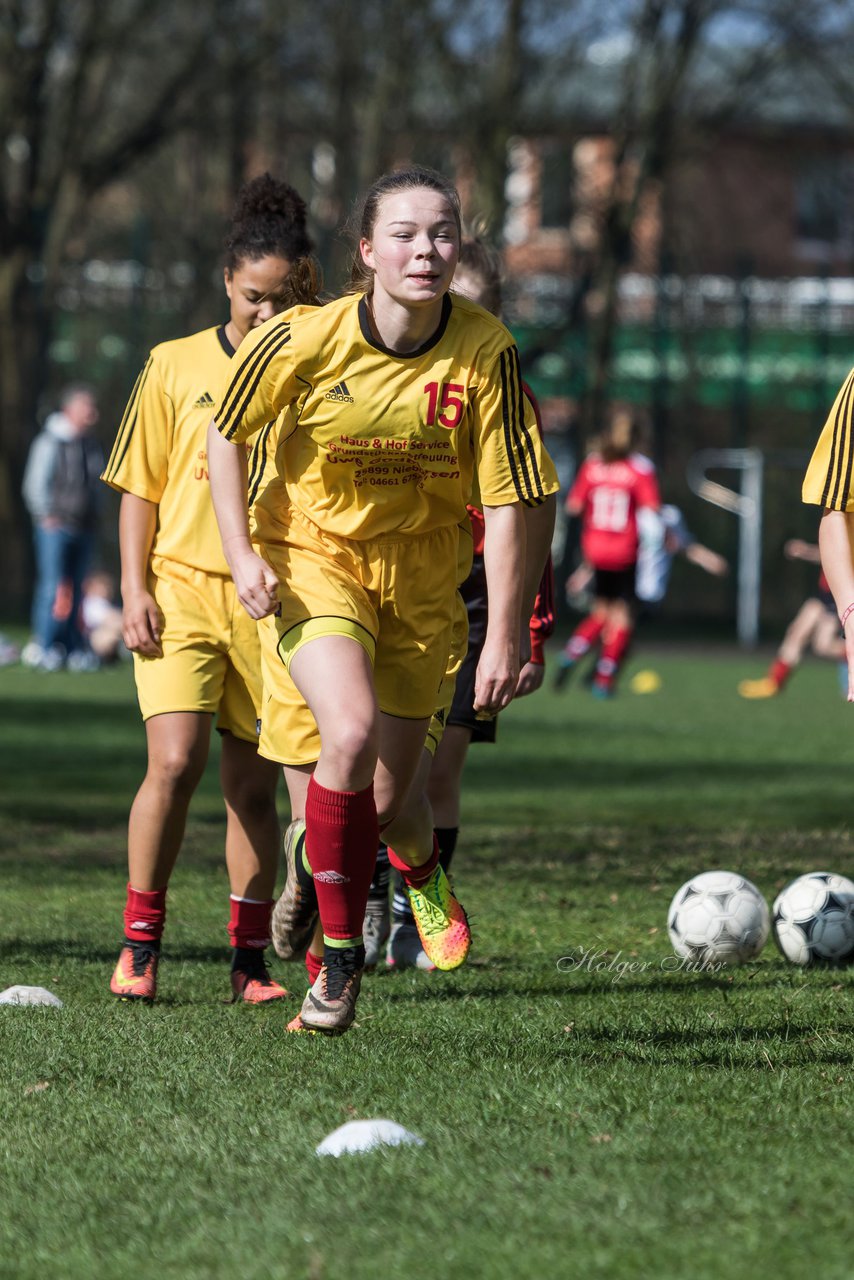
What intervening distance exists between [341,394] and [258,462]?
1.26 feet

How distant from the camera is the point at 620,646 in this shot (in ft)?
53.0

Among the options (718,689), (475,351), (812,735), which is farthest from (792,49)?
(475,351)

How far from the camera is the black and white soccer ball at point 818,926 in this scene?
5.55 meters

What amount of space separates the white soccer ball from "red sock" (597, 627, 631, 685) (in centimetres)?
1047

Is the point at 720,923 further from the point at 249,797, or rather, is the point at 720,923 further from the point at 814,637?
the point at 814,637

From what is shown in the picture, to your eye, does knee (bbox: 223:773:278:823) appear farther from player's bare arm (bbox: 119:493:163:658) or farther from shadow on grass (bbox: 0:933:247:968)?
shadow on grass (bbox: 0:933:247:968)

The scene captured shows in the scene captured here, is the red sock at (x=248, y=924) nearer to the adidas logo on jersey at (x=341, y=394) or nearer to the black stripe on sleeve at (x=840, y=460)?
the adidas logo on jersey at (x=341, y=394)

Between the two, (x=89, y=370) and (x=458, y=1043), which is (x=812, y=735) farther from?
(x=89, y=370)

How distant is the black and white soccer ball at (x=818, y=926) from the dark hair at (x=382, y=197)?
229cm

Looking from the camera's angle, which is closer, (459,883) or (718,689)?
(459,883)

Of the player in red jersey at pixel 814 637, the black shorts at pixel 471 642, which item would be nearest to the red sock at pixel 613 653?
the player in red jersey at pixel 814 637

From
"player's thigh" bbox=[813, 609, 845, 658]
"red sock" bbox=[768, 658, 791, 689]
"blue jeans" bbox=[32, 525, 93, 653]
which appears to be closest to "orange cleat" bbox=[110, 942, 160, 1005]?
"player's thigh" bbox=[813, 609, 845, 658]

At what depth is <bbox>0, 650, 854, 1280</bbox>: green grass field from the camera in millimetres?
2991

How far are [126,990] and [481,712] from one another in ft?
4.16
